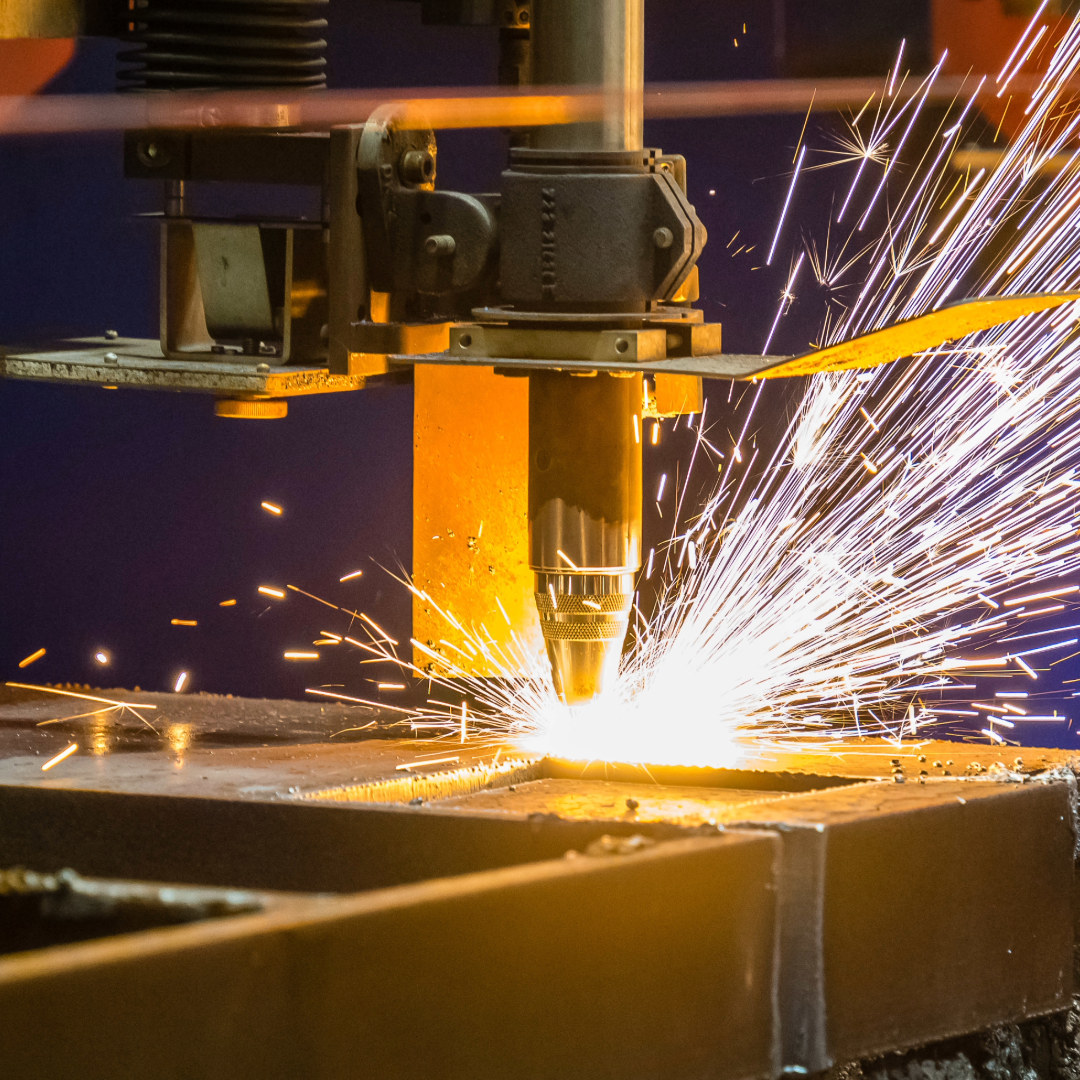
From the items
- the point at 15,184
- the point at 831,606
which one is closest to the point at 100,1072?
the point at 831,606

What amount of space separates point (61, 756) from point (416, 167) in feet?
2.69

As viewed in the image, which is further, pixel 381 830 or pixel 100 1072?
pixel 381 830

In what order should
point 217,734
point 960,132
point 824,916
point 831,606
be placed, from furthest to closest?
point 960,132, point 831,606, point 217,734, point 824,916

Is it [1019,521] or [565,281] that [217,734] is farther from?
[1019,521]

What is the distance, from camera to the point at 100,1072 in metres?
1.30

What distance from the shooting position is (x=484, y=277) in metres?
2.15

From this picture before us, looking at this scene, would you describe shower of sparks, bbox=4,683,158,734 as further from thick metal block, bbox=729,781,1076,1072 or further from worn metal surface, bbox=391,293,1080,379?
thick metal block, bbox=729,781,1076,1072

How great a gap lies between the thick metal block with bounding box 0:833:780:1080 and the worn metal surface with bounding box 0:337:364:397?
790 millimetres

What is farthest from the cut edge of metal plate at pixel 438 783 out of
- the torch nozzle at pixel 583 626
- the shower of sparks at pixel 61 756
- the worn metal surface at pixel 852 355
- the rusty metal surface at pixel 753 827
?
the worn metal surface at pixel 852 355

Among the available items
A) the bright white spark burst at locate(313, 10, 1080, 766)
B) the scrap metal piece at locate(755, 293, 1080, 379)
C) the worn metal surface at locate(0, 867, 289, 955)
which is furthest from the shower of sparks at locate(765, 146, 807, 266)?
the worn metal surface at locate(0, 867, 289, 955)

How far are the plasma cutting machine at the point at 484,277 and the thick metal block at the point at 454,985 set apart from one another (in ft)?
1.68

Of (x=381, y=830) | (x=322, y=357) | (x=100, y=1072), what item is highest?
(x=322, y=357)

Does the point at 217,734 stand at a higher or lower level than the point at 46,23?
lower

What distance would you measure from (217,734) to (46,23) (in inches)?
35.4
